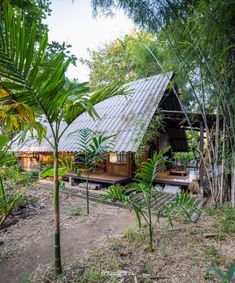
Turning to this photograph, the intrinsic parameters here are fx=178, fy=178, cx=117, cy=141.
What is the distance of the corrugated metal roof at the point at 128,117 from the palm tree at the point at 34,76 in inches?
118

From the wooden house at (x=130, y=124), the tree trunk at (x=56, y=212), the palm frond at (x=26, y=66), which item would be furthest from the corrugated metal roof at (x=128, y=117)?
the palm frond at (x=26, y=66)

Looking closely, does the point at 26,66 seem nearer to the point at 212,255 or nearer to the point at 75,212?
the point at 212,255

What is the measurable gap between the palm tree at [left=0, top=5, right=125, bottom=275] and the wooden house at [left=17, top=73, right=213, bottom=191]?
2.99 m

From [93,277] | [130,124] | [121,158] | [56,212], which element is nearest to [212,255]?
[93,277]

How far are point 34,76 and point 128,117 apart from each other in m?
4.73

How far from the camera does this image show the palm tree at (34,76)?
4.25ft

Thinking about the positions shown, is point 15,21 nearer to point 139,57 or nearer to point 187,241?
point 187,241

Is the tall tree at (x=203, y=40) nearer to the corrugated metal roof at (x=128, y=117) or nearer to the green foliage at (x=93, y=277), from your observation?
the corrugated metal roof at (x=128, y=117)

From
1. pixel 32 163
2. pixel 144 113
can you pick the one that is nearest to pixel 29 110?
pixel 144 113

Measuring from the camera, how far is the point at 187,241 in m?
2.56

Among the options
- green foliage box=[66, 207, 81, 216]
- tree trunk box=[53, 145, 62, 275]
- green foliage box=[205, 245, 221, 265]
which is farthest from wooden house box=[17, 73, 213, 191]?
tree trunk box=[53, 145, 62, 275]

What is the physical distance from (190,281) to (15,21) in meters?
2.77

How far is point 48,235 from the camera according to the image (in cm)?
310

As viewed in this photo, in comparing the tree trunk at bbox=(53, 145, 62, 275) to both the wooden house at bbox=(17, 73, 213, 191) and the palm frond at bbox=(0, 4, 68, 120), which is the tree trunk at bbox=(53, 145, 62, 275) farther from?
the wooden house at bbox=(17, 73, 213, 191)
